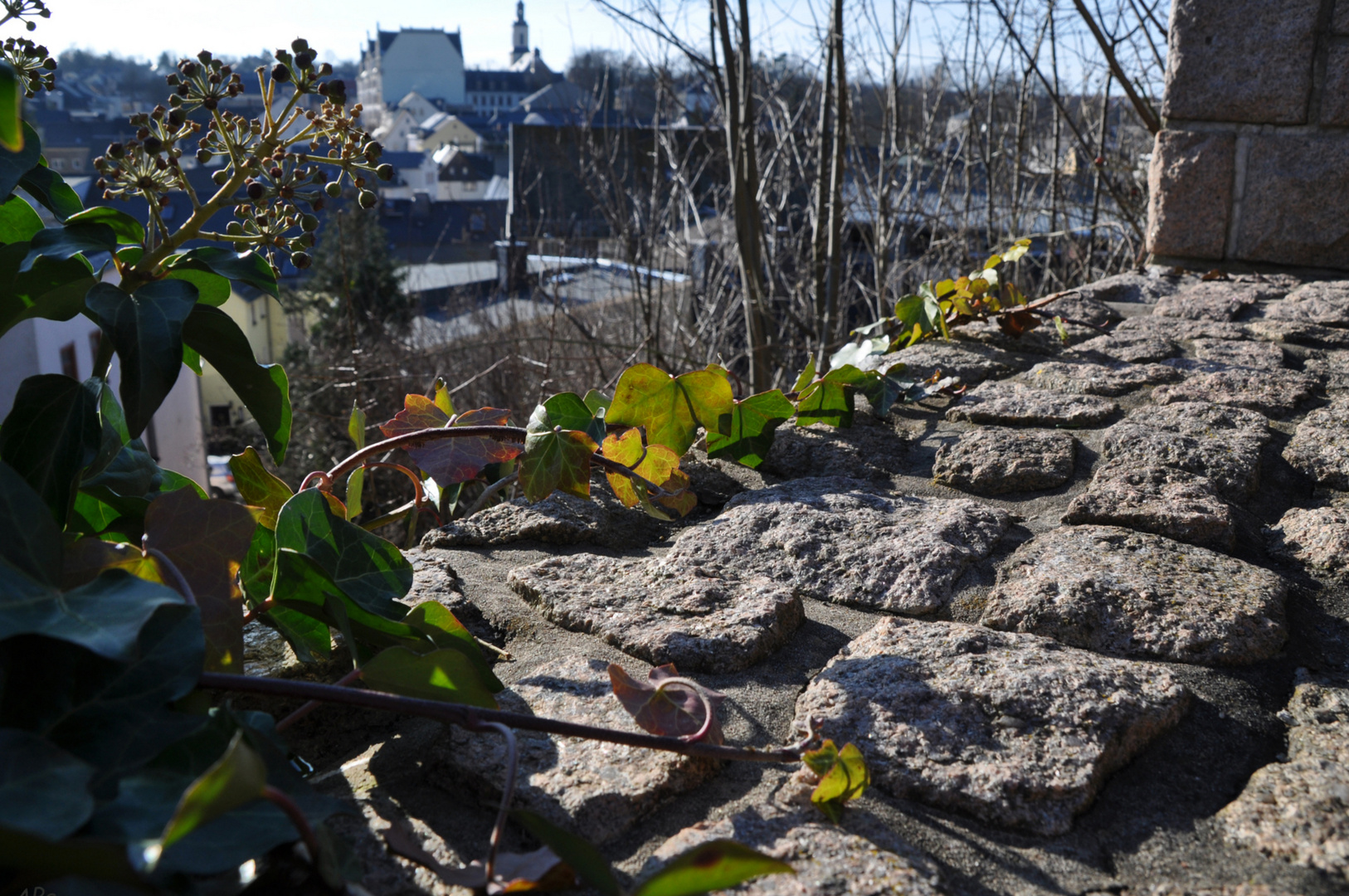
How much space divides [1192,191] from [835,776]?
106 inches

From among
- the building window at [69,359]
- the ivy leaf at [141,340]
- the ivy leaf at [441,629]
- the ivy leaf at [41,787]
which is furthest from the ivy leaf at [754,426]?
the building window at [69,359]

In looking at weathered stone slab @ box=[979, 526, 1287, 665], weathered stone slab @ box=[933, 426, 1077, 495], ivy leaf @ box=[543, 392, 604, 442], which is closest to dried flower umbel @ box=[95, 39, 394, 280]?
ivy leaf @ box=[543, 392, 604, 442]

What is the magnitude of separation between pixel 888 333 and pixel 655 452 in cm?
122

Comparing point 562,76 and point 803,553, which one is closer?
Answer: point 803,553

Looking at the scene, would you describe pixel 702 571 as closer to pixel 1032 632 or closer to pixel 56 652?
pixel 1032 632

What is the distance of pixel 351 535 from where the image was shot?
819mm

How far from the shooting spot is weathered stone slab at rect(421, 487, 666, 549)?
49.3 inches

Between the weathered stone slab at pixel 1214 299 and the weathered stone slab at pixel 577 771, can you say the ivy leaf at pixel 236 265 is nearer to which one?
the weathered stone slab at pixel 577 771

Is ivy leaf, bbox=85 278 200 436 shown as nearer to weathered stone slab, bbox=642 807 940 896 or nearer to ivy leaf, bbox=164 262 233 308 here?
ivy leaf, bbox=164 262 233 308

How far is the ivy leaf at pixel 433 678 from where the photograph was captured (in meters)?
0.70

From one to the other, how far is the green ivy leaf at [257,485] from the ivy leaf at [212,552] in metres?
0.29

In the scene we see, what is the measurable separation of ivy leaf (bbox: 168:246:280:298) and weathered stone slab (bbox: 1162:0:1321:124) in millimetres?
2647

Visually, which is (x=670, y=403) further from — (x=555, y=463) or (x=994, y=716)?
(x=994, y=716)

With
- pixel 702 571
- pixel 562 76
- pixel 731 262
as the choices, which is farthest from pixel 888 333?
pixel 562 76
